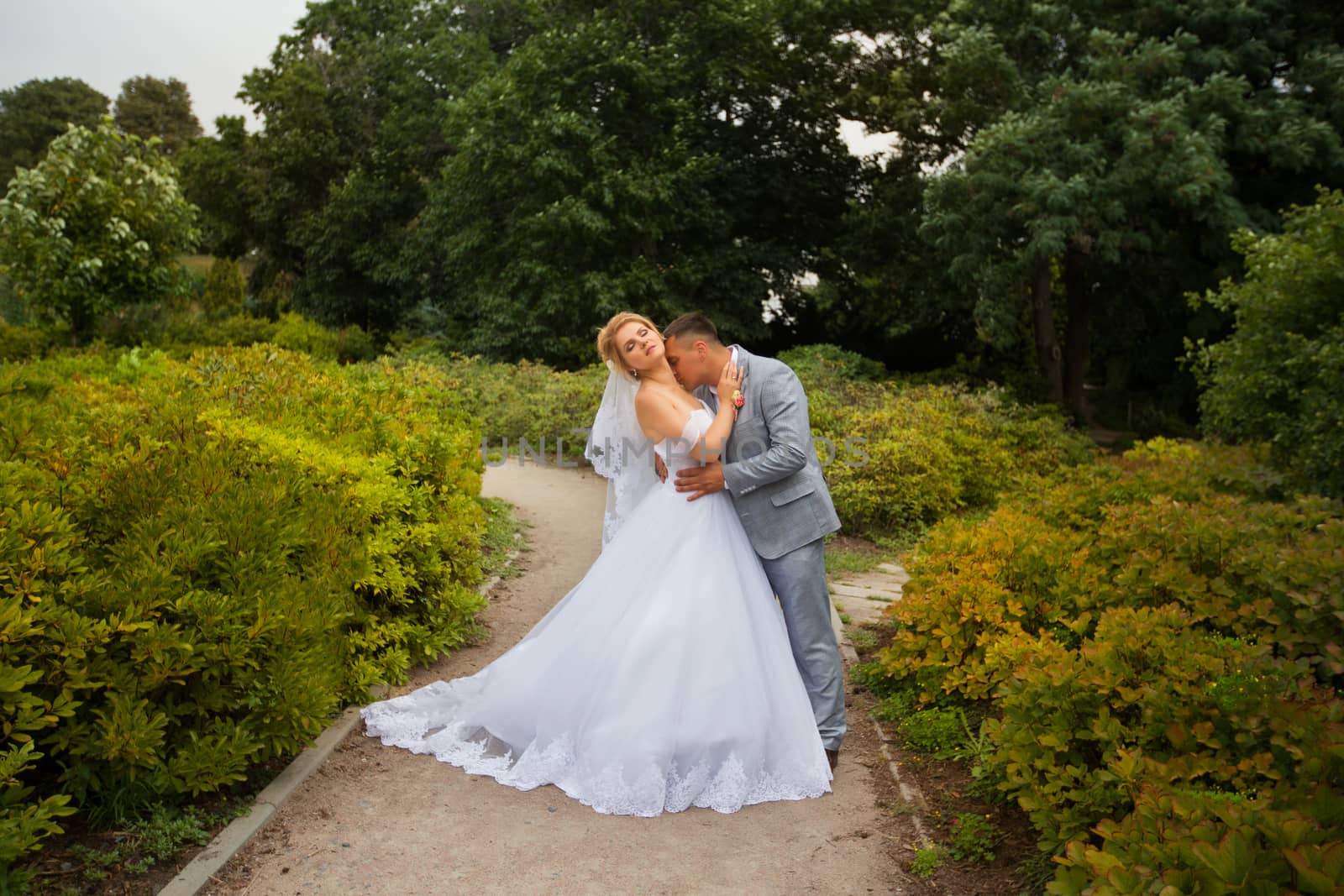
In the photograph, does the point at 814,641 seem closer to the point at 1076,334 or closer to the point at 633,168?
the point at 633,168

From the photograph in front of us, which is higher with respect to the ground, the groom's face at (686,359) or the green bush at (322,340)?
the groom's face at (686,359)

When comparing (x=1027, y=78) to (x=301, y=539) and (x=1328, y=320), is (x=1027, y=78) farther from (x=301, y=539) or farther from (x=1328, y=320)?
(x=301, y=539)

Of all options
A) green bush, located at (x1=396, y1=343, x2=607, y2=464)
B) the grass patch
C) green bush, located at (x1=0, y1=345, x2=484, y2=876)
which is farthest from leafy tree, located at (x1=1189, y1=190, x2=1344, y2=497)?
green bush, located at (x1=0, y1=345, x2=484, y2=876)

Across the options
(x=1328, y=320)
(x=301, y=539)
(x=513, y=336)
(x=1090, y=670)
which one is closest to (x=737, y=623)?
(x=1090, y=670)

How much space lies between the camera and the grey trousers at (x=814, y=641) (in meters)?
4.78

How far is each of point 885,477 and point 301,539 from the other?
24.1ft

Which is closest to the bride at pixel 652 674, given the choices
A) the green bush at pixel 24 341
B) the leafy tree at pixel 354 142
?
the green bush at pixel 24 341

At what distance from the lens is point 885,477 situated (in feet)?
35.5

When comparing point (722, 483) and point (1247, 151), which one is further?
point (1247, 151)

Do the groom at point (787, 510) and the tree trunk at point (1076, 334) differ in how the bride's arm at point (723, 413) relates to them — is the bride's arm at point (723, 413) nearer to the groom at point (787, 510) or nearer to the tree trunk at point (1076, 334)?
the groom at point (787, 510)

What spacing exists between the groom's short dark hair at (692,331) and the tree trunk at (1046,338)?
59.8 feet

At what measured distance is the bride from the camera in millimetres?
4383

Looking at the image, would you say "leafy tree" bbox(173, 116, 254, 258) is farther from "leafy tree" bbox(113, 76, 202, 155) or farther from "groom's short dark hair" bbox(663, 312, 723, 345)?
"groom's short dark hair" bbox(663, 312, 723, 345)

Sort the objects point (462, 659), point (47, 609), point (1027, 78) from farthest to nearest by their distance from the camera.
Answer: point (1027, 78)
point (462, 659)
point (47, 609)
